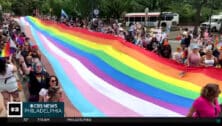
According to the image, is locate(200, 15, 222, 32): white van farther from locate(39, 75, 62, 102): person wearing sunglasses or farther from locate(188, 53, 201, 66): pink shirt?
locate(39, 75, 62, 102): person wearing sunglasses

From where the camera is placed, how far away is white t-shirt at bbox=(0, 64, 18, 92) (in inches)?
316

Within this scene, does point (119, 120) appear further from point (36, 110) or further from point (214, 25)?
point (214, 25)

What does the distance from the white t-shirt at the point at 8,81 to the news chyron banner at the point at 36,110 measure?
166 inches

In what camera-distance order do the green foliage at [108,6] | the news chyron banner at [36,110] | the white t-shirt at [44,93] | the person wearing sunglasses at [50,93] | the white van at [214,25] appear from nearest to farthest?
the news chyron banner at [36,110] < the person wearing sunglasses at [50,93] < the white t-shirt at [44,93] < the white van at [214,25] < the green foliage at [108,6]

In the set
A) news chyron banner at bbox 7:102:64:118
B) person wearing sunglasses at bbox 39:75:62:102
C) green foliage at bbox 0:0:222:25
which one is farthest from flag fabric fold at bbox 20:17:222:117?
green foliage at bbox 0:0:222:25

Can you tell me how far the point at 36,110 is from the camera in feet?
12.2

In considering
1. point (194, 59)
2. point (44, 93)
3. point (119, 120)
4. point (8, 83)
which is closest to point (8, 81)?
point (8, 83)

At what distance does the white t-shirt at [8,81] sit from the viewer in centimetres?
804

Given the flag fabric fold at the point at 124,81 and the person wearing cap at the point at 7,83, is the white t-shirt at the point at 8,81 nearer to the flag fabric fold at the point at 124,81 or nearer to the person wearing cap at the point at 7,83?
the person wearing cap at the point at 7,83

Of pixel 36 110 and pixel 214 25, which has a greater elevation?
pixel 36 110

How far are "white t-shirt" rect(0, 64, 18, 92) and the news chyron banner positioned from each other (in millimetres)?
4216

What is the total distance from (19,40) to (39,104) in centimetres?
1292

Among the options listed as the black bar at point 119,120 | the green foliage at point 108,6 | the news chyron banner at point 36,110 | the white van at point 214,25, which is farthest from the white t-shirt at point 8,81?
the green foliage at point 108,6

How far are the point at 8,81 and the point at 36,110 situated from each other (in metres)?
4.58
